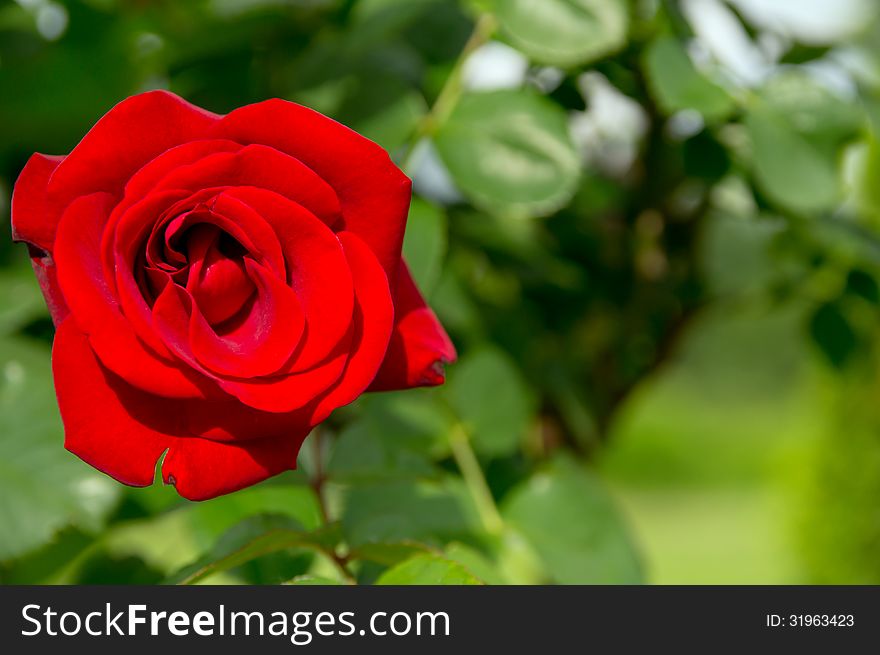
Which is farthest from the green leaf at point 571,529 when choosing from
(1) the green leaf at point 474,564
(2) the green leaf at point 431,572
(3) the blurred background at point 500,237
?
(2) the green leaf at point 431,572

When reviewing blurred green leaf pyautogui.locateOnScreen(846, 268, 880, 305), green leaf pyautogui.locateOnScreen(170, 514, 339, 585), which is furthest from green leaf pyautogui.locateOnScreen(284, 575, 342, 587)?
blurred green leaf pyautogui.locateOnScreen(846, 268, 880, 305)

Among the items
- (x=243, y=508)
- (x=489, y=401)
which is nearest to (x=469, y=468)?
(x=489, y=401)

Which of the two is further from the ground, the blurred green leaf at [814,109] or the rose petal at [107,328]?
the blurred green leaf at [814,109]

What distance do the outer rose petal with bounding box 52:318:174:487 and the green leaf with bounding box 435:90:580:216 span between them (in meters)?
0.26

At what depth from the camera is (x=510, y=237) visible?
715 mm

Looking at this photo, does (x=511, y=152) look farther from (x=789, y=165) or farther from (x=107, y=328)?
(x=107, y=328)

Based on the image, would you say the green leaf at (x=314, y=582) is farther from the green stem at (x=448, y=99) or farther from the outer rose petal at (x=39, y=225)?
the green stem at (x=448, y=99)

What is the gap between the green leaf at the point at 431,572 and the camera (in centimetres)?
34

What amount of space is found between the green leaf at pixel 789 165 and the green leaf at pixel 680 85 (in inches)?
1.2

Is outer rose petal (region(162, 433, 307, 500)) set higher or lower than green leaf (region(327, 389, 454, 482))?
lower

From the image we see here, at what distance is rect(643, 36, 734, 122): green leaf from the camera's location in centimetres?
52

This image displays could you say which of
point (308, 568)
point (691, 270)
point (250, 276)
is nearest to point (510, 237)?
point (691, 270)

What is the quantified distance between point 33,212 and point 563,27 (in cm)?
31

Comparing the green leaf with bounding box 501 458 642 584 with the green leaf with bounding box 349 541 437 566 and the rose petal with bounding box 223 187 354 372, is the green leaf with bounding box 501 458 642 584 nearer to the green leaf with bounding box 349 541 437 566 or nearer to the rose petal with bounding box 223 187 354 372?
the green leaf with bounding box 349 541 437 566
